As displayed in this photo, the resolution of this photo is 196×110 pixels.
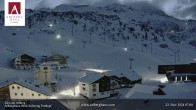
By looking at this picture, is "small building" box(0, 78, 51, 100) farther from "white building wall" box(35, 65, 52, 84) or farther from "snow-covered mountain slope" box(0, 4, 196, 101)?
"snow-covered mountain slope" box(0, 4, 196, 101)

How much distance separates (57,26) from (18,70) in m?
72.6

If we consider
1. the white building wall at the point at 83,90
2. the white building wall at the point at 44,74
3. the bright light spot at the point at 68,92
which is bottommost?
the bright light spot at the point at 68,92

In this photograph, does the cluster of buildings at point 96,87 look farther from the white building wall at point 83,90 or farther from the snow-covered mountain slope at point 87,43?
the snow-covered mountain slope at point 87,43

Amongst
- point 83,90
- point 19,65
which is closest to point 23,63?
point 19,65

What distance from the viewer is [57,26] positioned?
482 feet

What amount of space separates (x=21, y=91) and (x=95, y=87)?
1298 centimetres

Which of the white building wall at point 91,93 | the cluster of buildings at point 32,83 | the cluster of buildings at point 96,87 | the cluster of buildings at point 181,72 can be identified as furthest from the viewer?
the cluster of buildings at point 181,72

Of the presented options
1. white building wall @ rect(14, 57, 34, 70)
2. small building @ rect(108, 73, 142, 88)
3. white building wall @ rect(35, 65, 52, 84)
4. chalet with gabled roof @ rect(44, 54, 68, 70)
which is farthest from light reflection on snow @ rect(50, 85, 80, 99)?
white building wall @ rect(14, 57, 34, 70)

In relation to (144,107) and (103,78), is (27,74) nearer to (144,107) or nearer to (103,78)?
(103,78)

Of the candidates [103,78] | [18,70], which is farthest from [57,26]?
[103,78]

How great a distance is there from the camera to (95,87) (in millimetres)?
54312

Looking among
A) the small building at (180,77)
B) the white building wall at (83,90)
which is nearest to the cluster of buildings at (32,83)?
the white building wall at (83,90)

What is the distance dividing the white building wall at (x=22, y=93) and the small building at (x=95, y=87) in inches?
344

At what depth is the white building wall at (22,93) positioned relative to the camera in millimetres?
48519
